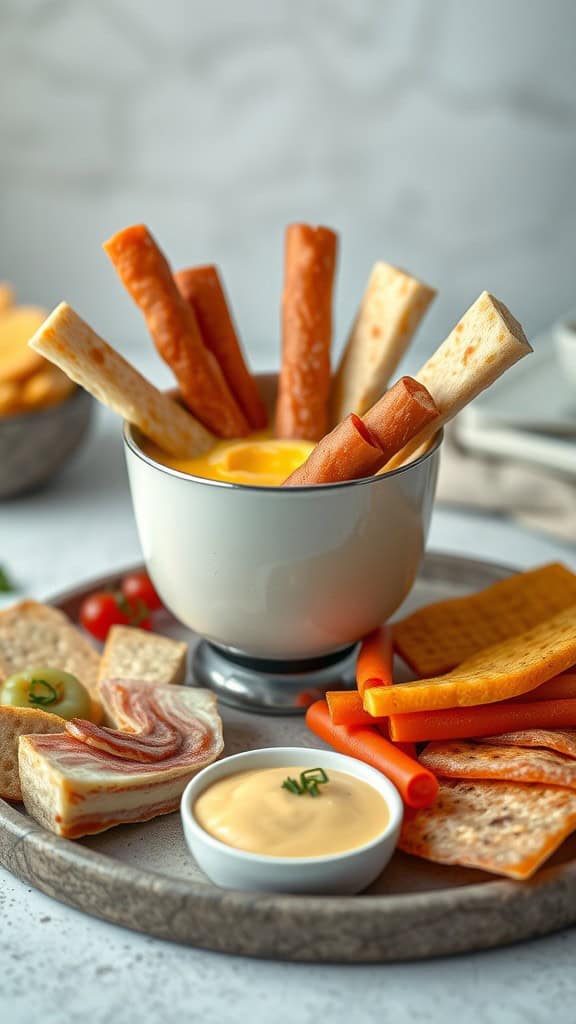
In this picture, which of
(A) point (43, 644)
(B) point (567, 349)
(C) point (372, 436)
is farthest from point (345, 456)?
(B) point (567, 349)

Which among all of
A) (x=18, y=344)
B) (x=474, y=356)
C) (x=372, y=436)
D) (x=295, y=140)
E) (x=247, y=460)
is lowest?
(x=18, y=344)

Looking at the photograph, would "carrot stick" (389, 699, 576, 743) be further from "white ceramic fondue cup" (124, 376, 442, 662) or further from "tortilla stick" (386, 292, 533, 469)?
"tortilla stick" (386, 292, 533, 469)

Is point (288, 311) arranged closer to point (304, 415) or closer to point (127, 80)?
point (304, 415)

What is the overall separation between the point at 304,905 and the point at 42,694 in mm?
550

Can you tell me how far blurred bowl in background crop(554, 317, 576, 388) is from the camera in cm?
250

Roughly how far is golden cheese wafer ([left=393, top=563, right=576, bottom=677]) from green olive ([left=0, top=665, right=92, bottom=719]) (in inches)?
18.0

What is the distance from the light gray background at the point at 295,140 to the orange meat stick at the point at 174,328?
163cm

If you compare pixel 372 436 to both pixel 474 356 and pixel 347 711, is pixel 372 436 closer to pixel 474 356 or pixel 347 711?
pixel 474 356

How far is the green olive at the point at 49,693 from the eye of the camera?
1.58 meters

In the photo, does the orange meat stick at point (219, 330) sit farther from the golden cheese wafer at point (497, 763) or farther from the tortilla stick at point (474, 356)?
the golden cheese wafer at point (497, 763)

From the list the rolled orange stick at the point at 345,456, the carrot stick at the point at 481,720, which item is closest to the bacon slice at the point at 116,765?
the carrot stick at the point at 481,720

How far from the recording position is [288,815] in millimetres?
1278

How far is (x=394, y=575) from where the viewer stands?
159 cm

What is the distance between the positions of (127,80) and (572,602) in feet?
7.08
